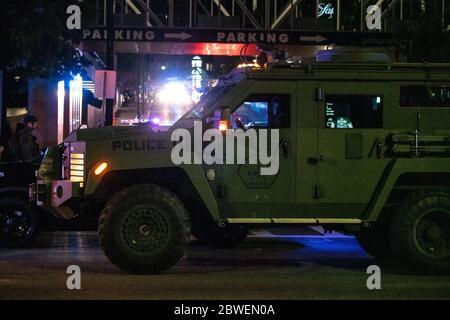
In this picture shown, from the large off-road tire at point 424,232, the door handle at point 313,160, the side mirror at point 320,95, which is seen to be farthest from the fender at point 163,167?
the large off-road tire at point 424,232

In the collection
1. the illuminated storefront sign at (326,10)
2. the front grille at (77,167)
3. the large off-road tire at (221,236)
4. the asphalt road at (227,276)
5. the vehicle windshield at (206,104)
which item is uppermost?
the illuminated storefront sign at (326,10)

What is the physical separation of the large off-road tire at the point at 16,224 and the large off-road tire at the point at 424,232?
17.1 ft

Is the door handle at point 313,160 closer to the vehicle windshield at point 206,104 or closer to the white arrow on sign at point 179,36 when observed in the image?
the vehicle windshield at point 206,104

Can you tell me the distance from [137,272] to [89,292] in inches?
42.5

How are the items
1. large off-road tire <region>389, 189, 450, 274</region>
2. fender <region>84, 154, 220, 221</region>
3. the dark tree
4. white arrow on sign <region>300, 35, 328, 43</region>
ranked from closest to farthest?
1. fender <region>84, 154, 220, 221</region>
2. large off-road tire <region>389, 189, 450, 274</region>
3. the dark tree
4. white arrow on sign <region>300, 35, 328, 43</region>

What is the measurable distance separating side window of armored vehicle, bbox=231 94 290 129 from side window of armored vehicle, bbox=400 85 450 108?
1432 millimetres

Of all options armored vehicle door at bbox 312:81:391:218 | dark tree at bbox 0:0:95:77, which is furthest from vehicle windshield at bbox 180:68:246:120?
dark tree at bbox 0:0:95:77

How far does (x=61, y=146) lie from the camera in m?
9.70

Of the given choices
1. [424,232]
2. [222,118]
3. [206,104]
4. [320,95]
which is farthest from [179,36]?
[424,232]

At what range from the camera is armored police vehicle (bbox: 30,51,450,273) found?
9031 millimetres

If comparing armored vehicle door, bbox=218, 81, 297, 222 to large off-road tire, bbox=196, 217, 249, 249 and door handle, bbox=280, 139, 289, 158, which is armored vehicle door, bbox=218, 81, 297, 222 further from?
large off-road tire, bbox=196, 217, 249, 249

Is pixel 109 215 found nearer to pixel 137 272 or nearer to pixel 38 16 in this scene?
pixel 137 272

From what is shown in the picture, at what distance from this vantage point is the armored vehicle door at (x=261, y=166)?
9.16 m

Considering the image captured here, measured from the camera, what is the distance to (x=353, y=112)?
9336mm
